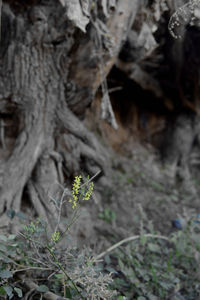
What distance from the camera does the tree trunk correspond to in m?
2.54

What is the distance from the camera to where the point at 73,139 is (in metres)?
3.03

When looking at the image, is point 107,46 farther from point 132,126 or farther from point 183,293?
point 132,126

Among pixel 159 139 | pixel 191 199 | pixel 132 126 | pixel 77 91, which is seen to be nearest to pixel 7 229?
pixel 77 91

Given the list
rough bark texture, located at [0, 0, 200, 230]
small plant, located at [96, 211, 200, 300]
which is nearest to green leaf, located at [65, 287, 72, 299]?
small plant, located at [96, 211, 200, 300]

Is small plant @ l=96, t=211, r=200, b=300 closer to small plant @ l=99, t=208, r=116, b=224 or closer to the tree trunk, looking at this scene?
small plant @ l=99, t=208, r=116, b=224

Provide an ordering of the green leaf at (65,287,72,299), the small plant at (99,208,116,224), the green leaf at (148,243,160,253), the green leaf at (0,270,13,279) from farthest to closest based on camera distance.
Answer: the small plant at (99,208,116,224) → the green leaf at (148,243,160,253) → the green leaf at (65,287,72,299) → the green leaf at (0,270,13,279)

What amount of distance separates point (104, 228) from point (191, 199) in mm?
1934

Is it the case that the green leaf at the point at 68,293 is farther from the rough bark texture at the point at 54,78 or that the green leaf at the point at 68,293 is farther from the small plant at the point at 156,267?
the rough bark texture at the point at 54,78

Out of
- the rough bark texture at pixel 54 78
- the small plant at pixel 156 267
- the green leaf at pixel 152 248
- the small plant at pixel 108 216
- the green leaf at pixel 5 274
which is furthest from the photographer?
the small plant at pixel 108 216

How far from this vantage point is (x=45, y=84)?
2762mm

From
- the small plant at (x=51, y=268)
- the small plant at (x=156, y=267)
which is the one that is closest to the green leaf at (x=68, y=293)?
the small plant at (x=51, y=268)

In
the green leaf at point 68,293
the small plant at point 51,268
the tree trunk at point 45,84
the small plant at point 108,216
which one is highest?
the tree trunk at point 45,84

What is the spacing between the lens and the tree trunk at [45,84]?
2539 millimetres

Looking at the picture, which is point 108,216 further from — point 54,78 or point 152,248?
point 54,78
